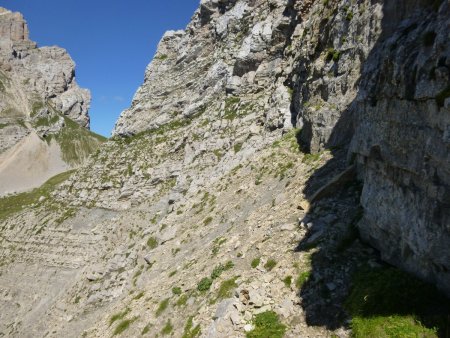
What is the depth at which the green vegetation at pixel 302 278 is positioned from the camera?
13.2 metres

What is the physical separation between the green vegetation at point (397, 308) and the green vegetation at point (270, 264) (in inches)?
162

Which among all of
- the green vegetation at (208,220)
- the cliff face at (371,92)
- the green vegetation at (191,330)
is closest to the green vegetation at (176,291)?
the green vegetation at (191,330)

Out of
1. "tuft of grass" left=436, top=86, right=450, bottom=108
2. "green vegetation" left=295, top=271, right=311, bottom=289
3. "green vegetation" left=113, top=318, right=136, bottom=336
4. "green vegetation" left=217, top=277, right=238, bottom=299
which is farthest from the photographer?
"green vegetation" left=113, top=318, right=136, bottom=336

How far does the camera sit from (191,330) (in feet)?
49.6

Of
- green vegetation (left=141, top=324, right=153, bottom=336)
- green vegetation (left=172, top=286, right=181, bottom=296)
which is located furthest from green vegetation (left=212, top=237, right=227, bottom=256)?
green vegetation (left=141, top=324, right=153, bottom=336)

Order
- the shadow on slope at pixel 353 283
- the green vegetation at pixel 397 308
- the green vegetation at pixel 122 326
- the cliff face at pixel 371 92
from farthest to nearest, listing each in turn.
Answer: the green vegetation at pixel 122 326
the cliff face at pixel 371 92
the shadow on slope at pixel 353 283
the green vegetation at pixel 397 308

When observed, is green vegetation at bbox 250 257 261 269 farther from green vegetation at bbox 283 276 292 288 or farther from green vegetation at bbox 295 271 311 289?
green vegetation at bbox 295 271 311 289

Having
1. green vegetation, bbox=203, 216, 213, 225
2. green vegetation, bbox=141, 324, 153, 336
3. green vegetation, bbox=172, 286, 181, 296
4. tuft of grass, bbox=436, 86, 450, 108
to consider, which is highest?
tuft of grass, bbox=436, 86, 450, 108

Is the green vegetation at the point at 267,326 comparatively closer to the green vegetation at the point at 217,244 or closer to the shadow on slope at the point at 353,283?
the shadow on slope at the point at 353,283

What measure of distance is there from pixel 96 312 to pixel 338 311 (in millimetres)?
25550

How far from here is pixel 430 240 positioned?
9547 mm

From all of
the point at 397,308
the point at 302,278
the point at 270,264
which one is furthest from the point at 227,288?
the point at 397,308

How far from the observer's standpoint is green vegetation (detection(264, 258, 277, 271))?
15.2m

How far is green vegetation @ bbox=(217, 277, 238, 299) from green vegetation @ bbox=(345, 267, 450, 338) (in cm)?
550
